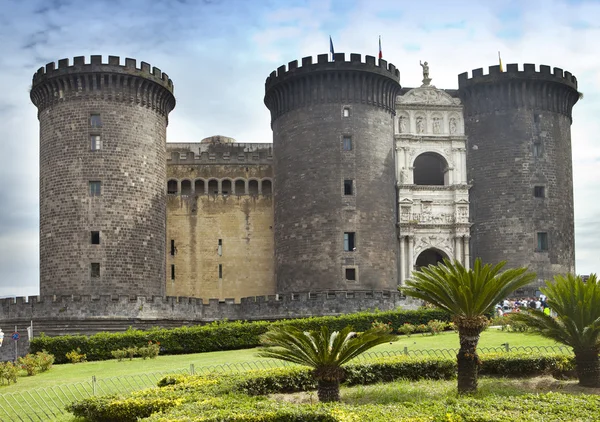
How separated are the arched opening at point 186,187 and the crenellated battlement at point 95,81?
6.70 metres

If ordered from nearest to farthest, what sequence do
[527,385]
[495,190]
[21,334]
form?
[527,385]
[21,334]
[495,190]

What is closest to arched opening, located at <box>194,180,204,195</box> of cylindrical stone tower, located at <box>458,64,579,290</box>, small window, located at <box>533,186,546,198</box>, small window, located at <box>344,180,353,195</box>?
small window, located at <box>344,180,353,195</box>

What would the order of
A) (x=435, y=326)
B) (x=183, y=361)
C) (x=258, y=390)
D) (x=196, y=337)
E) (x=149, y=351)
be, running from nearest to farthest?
(x=258, y=390) → (x=183, y=361) → (x=149, y=351) → (x=196, y=337) → (x=435, y=326)

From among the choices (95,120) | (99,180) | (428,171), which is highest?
(95,120)

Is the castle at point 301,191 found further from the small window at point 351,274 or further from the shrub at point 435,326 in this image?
the shrub at point 435,326

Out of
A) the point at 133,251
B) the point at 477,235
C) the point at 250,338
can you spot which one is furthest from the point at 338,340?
the point at 477,235

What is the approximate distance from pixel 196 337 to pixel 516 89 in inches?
1040

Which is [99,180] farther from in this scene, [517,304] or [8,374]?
[517,304]

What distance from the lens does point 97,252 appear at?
44031mm

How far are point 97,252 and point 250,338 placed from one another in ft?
43.5

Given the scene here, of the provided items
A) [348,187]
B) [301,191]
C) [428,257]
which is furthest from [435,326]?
[428,257]

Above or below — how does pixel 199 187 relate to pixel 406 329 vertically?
above

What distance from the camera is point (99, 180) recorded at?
44.9 meters

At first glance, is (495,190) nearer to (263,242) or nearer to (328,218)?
(328,218)
